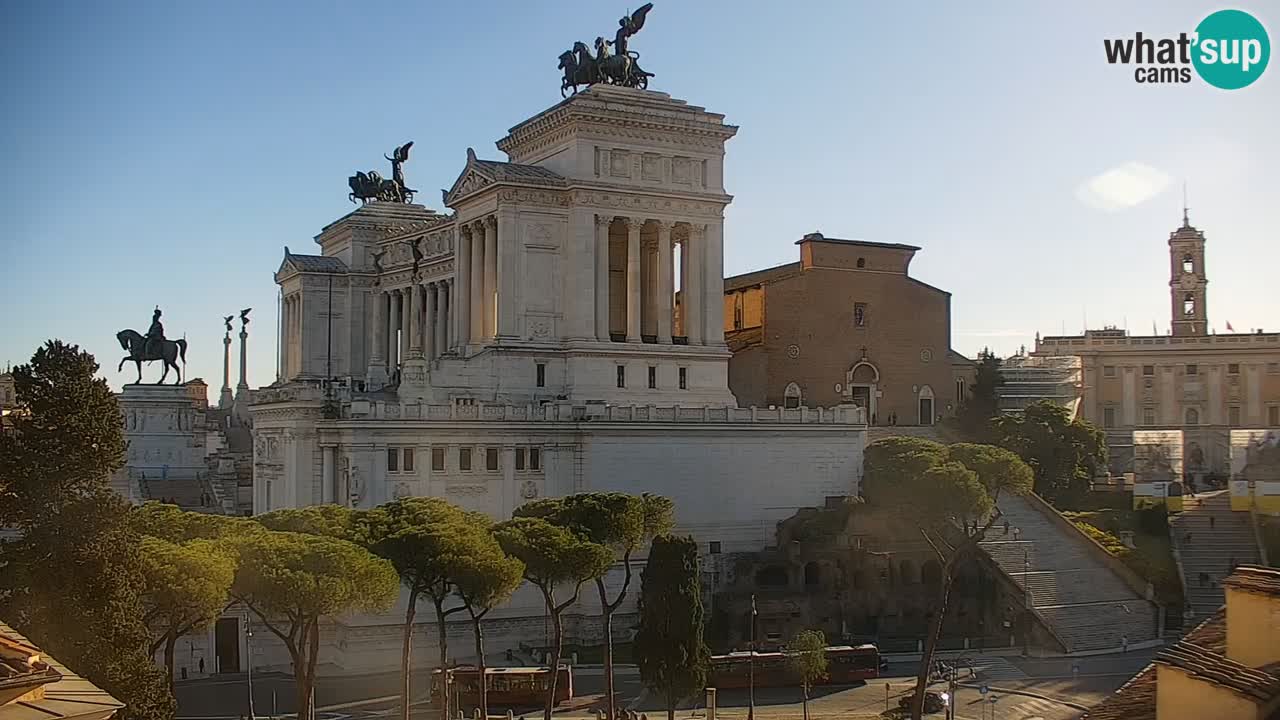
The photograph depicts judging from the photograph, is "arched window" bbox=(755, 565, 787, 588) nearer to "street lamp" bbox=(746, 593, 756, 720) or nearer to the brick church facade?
"street lamp" bbox=(746, 593, 756, 720)

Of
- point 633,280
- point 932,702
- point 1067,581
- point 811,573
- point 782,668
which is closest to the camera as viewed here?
point 932,702

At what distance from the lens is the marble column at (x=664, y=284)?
218 feet

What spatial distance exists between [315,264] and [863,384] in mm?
35767

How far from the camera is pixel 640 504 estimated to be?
1858 inches

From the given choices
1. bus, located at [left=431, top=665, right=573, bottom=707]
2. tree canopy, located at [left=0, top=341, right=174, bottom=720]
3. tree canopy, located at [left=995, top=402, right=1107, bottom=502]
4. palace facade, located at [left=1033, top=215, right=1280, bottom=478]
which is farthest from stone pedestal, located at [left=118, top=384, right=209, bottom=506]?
palace facade, located at [left=1033, top=215, right=1280, bottom=478]

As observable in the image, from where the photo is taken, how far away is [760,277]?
269 ft

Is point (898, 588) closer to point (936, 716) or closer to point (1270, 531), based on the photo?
point (936, 716)

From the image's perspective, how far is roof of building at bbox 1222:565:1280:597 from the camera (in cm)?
1077

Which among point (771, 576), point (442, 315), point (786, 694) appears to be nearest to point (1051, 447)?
point (771, 576)

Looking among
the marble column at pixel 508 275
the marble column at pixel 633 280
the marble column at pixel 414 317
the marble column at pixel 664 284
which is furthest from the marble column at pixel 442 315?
the marble column at pixel 664 284

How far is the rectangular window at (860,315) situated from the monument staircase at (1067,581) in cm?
1639

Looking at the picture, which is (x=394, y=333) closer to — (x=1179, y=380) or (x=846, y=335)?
(x=846, y=335)

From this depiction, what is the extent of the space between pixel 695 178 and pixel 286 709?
107 feet

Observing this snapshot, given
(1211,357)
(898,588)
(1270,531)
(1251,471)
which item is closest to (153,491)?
(898,588)
